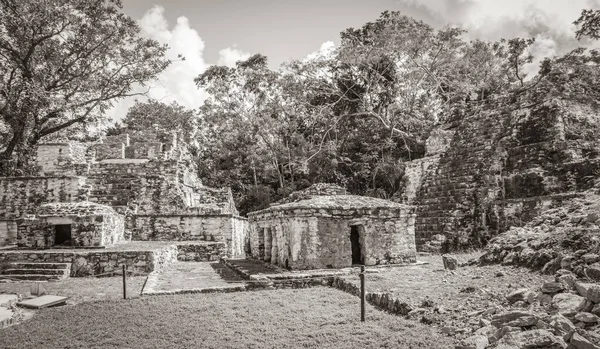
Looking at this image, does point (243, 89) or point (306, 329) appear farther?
point (243, 89)

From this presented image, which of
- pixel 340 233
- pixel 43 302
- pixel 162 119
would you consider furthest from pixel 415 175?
pixel 162 119

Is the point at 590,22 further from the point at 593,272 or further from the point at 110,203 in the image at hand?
the point at 110,203

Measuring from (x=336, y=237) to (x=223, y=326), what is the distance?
4040mm

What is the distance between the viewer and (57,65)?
18.8 m

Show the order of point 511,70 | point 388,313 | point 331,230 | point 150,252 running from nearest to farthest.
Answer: point 388,313 < point 331,230 < point 150,252 < point 511,70

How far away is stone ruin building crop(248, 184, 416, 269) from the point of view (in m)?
8.55

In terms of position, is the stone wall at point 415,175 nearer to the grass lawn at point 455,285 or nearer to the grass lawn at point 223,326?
the grass lawn at point 455,285

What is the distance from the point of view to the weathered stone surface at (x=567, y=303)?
12.6ft

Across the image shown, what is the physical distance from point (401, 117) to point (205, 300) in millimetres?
18026

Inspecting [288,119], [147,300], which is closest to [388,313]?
[147,300]

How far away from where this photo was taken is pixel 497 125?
525 inches

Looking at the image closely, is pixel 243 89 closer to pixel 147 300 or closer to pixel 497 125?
pixel 497 125

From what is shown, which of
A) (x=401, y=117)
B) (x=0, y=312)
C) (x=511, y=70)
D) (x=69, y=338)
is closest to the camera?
(x=69, y=338)

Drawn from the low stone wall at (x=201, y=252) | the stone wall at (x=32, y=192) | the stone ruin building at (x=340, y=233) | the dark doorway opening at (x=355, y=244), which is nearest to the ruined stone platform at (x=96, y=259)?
the low stone wall at (x=201, y=252)
